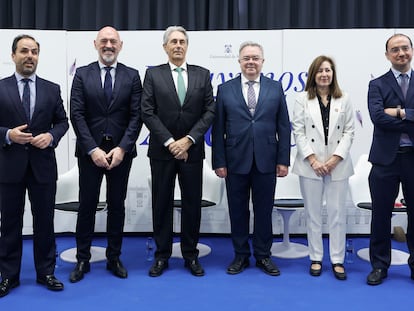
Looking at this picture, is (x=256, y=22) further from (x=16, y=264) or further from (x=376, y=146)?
(x=16, y=264)

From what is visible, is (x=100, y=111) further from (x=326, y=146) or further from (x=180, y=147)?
(x=326, y=146)

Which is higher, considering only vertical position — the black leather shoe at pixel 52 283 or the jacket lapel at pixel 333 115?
the jacket lapel at pixel 333 115

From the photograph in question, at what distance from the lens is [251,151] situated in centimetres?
347

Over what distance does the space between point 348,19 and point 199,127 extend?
111 inches

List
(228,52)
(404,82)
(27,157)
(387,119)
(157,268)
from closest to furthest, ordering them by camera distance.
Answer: (27,157) → (387,119) → (404,82) → (157,268) → (228,52)

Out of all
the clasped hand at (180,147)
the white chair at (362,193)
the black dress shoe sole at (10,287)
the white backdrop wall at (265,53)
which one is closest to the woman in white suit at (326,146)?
the white chair at (362,193)

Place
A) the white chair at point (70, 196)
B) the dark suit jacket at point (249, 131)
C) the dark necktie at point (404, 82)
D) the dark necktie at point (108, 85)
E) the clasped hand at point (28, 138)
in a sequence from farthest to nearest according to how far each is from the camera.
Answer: the white chair at point (70, 196)
the dark suit jacket at point (249, 131)
the dark necktie at point (108, 85)
the dark necktie at point (404, 82)
the clasped hand at point (28, 138)

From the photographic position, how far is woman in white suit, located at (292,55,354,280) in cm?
341

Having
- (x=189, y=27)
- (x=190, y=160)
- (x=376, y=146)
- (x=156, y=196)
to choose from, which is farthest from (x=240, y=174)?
(x=189, y=27)

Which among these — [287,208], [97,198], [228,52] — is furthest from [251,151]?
[228,52]

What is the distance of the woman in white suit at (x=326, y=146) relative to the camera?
3.41 metres

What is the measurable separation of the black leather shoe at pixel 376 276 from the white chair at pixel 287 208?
724mm

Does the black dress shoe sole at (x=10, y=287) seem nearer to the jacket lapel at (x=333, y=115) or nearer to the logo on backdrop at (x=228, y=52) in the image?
the jacket lapel at (x=333, y=115)

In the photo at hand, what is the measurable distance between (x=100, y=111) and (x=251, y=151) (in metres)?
1.11
